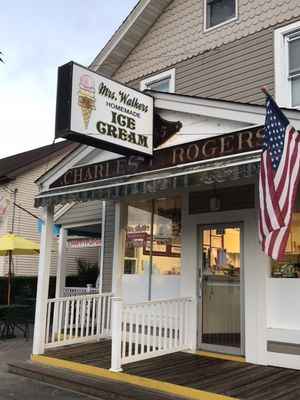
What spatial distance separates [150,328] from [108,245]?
3107 millimetres

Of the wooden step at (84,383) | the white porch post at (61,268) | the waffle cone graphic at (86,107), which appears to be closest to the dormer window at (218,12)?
the waffle cone graphic at (86,107)

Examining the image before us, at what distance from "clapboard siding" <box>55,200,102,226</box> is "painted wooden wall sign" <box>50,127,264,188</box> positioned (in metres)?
2.50

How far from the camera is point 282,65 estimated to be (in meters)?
8.39

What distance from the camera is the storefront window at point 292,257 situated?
288 inches

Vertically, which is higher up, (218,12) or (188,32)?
(218,12)

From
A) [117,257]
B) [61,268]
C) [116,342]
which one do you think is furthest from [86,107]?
[61,268]

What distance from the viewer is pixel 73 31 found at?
12.1 metres

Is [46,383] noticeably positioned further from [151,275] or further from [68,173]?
[68,173]

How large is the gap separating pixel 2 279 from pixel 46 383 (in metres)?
10.4

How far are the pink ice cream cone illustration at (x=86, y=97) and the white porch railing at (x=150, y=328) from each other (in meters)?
2.68

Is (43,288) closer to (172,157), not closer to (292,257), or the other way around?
(172,157)

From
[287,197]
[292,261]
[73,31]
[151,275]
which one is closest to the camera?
[287,197]

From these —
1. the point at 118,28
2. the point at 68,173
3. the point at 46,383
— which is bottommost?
the point at 46,383

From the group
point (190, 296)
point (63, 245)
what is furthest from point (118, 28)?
point (190, 296)
